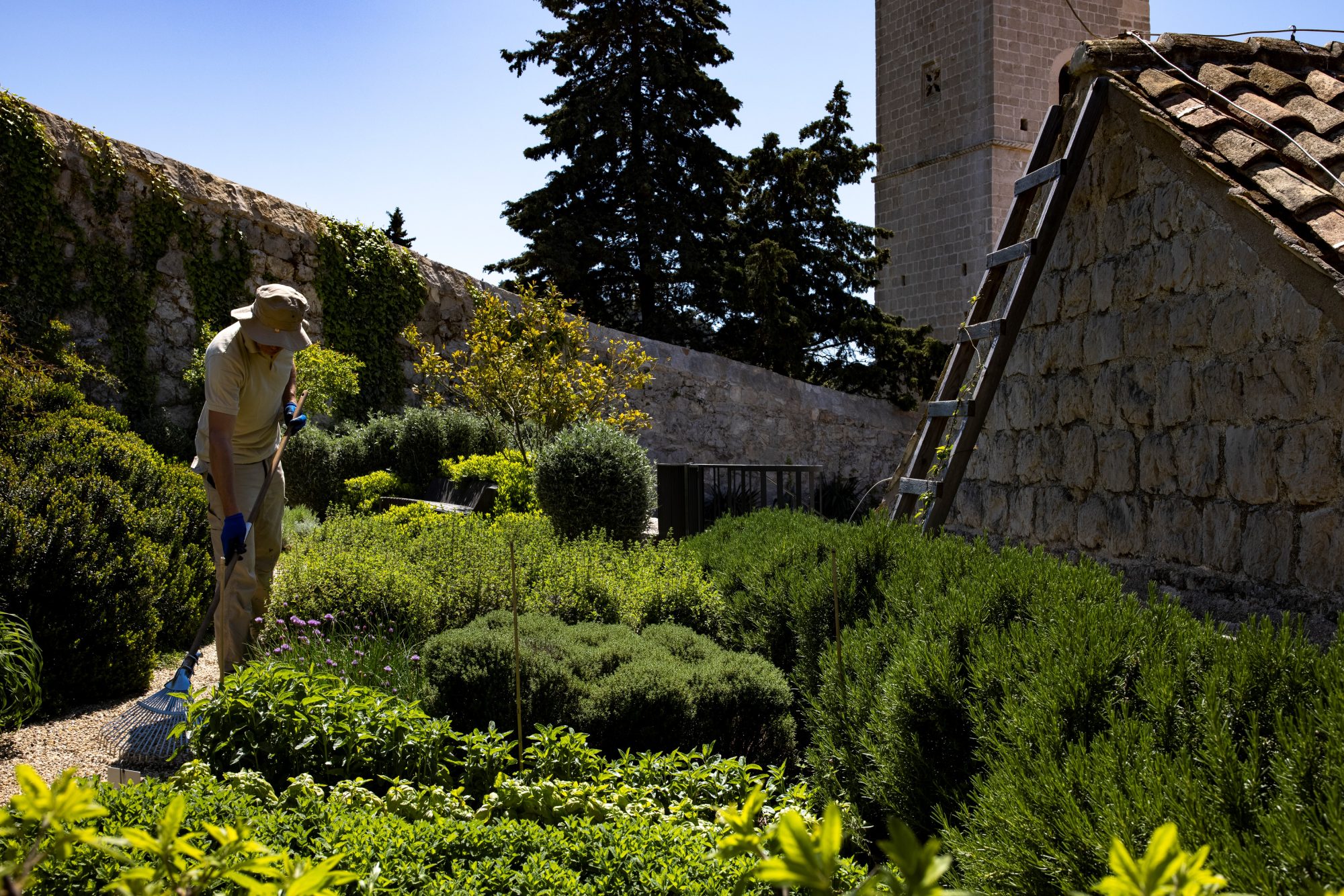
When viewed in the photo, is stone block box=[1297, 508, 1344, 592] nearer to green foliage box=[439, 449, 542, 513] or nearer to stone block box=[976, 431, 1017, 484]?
stone block box=[976, 431, 1017, 484]

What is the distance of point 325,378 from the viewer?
1245 centimetres

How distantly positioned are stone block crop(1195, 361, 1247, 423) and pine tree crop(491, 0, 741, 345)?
1527 centimetres

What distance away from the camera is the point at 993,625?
2775 millimetres

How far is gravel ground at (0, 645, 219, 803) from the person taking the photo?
371cm

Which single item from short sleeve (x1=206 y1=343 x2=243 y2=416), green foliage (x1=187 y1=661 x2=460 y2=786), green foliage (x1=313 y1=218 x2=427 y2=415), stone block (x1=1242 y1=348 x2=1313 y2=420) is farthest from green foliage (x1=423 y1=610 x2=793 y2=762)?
green foliage (x1=313 y1=218 x2=427 y2=415)

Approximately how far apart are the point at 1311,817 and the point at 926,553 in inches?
85.7

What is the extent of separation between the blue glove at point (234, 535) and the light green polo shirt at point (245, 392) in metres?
0.46

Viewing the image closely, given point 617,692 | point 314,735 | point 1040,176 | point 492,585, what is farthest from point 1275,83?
point 314,735

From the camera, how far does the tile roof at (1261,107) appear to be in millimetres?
3236

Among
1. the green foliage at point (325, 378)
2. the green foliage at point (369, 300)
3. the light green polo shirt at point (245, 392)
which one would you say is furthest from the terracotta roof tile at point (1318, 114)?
the green foliage at point (369, 300)

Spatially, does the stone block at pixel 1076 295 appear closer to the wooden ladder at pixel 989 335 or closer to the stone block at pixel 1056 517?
the wooden ladder at pixel 989 335

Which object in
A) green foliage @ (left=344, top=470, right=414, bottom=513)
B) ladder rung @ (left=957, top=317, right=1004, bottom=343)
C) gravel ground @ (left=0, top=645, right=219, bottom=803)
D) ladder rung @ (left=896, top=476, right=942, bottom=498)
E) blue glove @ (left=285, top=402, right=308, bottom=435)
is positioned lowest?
gravel ground @ (left=0, top=645, right=219, bottom=803)

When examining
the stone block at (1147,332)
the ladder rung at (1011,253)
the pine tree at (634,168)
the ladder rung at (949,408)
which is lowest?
the ladder rung at (949,408)

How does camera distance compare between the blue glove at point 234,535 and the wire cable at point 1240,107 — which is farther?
the blue glove at point 234,535
